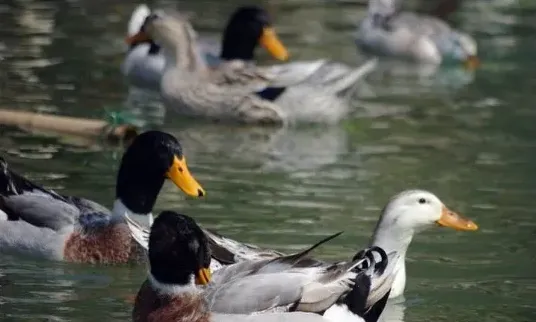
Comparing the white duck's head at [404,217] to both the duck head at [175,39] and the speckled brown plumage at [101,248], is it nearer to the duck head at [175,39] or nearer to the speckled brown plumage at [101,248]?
the speckled brown plumage at [101,248]

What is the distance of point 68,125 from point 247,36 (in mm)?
3042

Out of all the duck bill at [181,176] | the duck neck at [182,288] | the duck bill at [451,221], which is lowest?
the duck bill at [451,221]

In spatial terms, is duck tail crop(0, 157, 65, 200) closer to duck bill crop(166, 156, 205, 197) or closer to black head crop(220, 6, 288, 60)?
duck bill crop(166, 156, 205, 197)

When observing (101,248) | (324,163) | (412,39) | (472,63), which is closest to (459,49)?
(472,63)

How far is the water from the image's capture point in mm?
10000

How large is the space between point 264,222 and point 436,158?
111 inches

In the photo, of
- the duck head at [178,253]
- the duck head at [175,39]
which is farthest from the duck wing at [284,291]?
the duck head at [175,39]

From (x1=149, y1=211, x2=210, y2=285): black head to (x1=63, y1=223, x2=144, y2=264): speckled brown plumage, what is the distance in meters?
2.07

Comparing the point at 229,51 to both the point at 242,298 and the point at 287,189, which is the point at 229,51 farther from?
the point at 242,298

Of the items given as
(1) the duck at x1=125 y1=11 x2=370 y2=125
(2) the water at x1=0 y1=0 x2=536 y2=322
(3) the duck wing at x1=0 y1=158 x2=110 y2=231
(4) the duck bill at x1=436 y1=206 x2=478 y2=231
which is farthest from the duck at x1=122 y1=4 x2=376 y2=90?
(4) the duck bill at x1=436 y1=206 x2=478 y2=231

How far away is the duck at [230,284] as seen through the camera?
27.1 ft

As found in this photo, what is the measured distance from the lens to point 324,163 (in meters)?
13.7

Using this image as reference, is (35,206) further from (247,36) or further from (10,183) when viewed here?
(247,36)

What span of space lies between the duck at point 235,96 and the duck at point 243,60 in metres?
0.11
